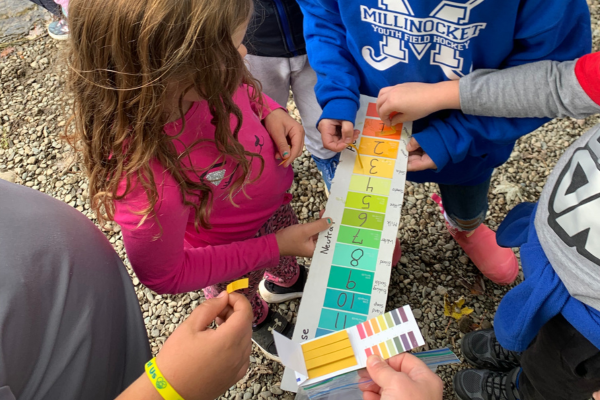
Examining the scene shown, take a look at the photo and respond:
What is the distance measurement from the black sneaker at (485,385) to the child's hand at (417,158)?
35.1 inches

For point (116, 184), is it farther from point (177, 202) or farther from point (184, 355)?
point (184, 355)

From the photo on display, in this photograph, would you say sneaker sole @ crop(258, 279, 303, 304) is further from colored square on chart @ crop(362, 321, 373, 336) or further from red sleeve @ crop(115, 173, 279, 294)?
colored square on chart @ crop(362, 321, 373, 336)

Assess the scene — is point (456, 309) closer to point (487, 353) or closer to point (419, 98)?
point (487, 353)

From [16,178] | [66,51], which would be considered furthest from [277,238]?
[16,178]

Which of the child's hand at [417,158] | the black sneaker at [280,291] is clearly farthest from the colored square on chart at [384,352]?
the black sneaker at [280,291]

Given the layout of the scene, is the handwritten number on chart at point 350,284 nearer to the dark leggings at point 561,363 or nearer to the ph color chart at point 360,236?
the ph color chart at point 360,236

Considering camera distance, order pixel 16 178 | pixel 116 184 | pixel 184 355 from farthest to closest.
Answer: pixel 16 178
pixel 116 184
pixel 184 355

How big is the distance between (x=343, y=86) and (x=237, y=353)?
771 millimetres

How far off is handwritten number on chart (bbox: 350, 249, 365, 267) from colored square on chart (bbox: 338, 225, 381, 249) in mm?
22

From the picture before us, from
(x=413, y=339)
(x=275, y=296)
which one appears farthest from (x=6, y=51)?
(x=413, y=339)

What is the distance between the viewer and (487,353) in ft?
5.27

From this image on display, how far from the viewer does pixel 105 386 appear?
2.65ft

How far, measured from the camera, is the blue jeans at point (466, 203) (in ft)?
4.83

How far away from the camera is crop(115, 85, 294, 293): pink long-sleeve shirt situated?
904 millimetres
